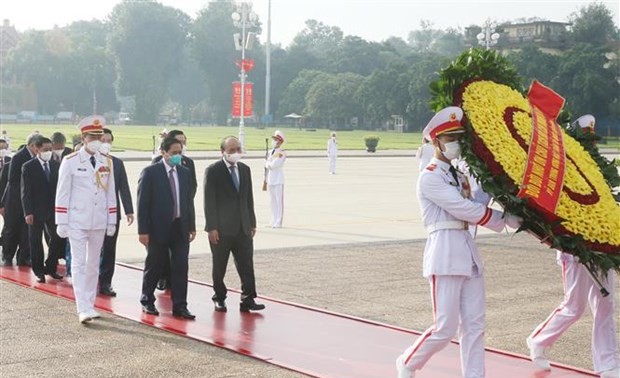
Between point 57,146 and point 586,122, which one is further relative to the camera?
point 57,146

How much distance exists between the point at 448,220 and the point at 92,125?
4685 mm

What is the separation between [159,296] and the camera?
10.5m

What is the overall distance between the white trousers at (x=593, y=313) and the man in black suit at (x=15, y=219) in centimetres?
761

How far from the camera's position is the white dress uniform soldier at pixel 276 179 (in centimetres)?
1709

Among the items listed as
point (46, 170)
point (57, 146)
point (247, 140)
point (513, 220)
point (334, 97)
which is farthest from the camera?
point (334, 97)

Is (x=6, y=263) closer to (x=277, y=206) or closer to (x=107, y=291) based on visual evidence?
(x=107, y=291)

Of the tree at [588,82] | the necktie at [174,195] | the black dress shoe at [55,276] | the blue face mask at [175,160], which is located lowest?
the black dress shoe at [55,276]

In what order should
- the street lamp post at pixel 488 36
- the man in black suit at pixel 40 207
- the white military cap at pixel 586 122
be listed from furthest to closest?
1. the street lamp post at pixel 488 36
2. the man in black suit at pixel 40 207
3. the white military cap at pixel 586 122

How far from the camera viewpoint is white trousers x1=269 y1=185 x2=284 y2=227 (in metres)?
17.1

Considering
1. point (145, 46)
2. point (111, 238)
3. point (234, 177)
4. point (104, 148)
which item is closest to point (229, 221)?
point (234, 177)

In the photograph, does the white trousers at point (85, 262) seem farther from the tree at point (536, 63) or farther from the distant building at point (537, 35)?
the distant building at point (537, 35)

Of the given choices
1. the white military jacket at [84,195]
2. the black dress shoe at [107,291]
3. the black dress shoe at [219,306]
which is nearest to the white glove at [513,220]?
the black dress shoe at [219,306]

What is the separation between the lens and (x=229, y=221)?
9.51 meters

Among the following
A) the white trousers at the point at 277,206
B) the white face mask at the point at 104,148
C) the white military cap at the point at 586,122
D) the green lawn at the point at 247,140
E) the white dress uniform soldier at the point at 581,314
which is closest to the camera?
the white dress uniform soldier at the point at 581,314
